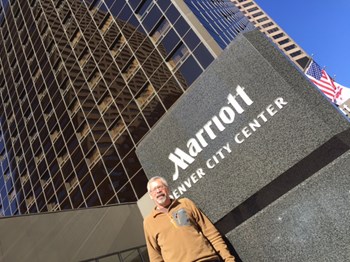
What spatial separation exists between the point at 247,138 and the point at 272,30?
310 ft

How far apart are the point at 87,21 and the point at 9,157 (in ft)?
58.4

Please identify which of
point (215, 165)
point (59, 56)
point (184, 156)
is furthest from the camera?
point (59, 56)

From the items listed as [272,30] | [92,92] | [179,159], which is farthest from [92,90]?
[272,30]

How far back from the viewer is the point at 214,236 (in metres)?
3.14

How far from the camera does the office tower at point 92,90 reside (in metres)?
20.8

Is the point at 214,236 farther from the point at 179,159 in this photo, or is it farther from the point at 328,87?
the point at 328,87

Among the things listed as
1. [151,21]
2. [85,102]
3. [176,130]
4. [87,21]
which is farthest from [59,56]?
[176,130]

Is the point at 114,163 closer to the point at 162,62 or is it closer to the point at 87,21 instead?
the point at 162,62

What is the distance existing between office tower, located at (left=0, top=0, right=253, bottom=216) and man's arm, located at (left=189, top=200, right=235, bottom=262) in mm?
15785

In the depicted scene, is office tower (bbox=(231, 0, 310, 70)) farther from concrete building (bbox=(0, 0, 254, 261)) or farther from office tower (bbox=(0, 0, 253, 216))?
office tower (bbox=(0, 0, 253, 216))

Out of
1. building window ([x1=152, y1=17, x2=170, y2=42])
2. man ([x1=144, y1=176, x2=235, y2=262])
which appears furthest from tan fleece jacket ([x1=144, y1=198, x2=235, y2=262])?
building window ([x1=152, y1=17, x2=170, y2=42])

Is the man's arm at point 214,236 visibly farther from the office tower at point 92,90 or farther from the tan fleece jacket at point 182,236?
the office tower at point 92,90

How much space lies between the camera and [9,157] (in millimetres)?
36469

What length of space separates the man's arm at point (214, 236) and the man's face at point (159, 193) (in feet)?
0.94
